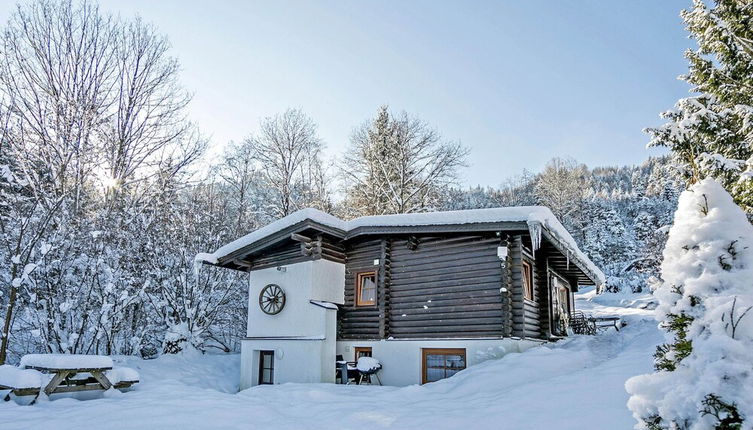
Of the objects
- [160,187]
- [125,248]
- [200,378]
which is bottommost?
[200,378]

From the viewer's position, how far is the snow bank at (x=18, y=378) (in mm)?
8016

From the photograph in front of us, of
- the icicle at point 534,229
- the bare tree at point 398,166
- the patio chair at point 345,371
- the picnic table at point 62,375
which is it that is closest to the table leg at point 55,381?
the picnic table at point 62,375

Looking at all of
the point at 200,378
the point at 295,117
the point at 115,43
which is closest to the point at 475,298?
the point at 200,378

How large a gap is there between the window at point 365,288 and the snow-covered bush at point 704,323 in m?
10.3

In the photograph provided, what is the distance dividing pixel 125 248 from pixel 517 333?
10701 millimetres

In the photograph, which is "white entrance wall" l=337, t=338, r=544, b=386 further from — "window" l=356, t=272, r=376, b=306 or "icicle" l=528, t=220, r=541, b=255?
"icicle" l=528, t=220, r=541, b=255

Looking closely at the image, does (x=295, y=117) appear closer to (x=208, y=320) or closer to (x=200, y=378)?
(x=208, y=320)

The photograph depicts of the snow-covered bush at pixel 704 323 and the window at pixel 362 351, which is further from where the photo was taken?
the window at pixel 362 351

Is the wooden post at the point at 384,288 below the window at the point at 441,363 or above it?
above

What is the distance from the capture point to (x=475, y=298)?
11.6m

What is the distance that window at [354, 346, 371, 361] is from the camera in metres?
12.8

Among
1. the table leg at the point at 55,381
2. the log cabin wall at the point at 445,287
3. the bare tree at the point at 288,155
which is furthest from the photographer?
the bare tree at the point at 288,155

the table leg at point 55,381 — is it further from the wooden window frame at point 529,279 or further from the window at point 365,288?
the wooden window frame at point 529,279

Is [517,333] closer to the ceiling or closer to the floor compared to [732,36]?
closer to the floor
